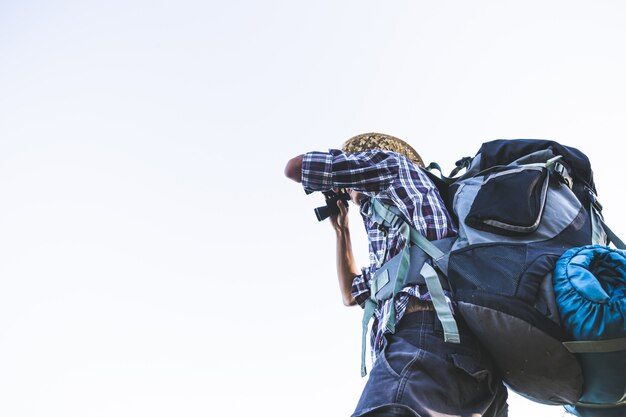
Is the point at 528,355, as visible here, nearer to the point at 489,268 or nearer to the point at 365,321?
the point at 489,268

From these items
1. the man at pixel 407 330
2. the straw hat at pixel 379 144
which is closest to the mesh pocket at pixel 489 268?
the man at pixel 407 330

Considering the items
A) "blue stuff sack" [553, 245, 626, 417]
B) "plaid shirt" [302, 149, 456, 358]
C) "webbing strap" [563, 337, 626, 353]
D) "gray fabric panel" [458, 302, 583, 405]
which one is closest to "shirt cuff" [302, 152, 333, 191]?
"plaid shirt" [302, 149, 456, 358]

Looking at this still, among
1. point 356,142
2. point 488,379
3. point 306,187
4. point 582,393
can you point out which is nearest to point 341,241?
point 356,142

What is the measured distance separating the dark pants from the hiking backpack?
103 millimetres

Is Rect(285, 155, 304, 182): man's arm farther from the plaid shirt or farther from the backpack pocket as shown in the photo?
the backpack pocket

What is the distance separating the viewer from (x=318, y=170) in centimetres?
329

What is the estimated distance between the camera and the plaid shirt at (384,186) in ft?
10.1

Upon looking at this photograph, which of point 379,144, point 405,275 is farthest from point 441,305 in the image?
point 379,144

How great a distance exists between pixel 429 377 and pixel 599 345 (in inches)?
28.8

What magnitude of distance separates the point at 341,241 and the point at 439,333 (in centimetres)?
210

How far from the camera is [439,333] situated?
266 centimetres

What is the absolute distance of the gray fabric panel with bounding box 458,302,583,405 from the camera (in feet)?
7.70

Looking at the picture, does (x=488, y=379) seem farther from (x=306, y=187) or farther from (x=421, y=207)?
(x=306, y=187)

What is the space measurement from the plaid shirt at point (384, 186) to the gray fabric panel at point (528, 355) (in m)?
0.64
